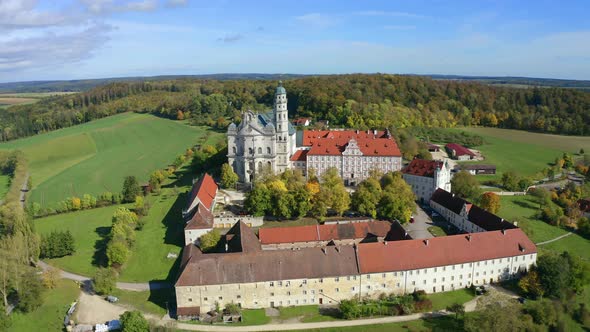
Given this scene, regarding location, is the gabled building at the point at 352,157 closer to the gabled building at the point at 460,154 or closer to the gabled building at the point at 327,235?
the gabled building at the point at 327,235

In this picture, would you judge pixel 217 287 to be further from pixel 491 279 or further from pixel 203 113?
pixel 203 113

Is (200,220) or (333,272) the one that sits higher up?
(200,220)

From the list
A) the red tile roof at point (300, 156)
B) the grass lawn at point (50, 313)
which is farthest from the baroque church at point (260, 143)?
the grass lawn at point (50, 313)

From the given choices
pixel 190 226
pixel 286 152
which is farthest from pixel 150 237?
pixel 286 152

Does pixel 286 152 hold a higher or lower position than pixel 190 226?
higher

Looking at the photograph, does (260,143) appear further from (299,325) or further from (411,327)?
(411,327)

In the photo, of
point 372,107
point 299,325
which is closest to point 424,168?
point 299,325
